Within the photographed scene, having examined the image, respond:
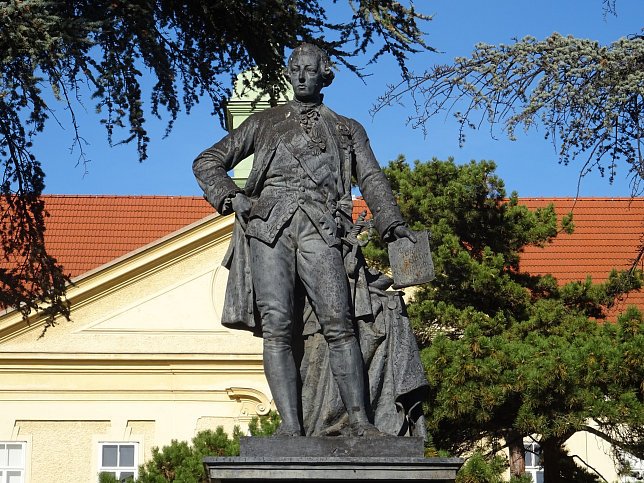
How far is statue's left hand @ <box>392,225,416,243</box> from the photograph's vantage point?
821cm

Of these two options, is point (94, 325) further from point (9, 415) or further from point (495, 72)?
point (495, 72)

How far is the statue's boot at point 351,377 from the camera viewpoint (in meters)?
7.92

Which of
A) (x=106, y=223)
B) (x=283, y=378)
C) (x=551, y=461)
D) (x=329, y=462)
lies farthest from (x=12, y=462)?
(x=329, y=462)

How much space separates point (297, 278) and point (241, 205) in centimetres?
51

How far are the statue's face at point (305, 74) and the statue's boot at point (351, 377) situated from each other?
148cm

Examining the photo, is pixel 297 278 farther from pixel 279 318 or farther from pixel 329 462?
pixel 329 462

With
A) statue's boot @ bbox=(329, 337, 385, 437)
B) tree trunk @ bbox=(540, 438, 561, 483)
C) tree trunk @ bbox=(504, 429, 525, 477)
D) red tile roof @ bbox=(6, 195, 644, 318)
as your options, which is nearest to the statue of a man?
statue's boot @ bbox=(329, 337, 385, 437)

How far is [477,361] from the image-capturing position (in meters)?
17.0

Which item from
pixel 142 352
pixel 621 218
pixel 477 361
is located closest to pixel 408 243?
pixel 477 361

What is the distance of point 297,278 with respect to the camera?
8.18 m

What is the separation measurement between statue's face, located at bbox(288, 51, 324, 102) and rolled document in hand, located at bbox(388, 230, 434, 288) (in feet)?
3.40

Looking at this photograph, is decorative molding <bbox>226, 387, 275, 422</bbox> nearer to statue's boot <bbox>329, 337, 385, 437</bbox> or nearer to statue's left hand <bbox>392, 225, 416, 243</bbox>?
statue's left hand <bbox>392, 225, 416, 243</bbox>

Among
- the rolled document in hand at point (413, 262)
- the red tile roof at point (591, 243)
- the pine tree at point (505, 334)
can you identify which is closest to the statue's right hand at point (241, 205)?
the rolled document in hand at point (413, 262)

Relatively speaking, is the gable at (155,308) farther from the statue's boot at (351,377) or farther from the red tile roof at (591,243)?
the statue's boot at (351,377)
